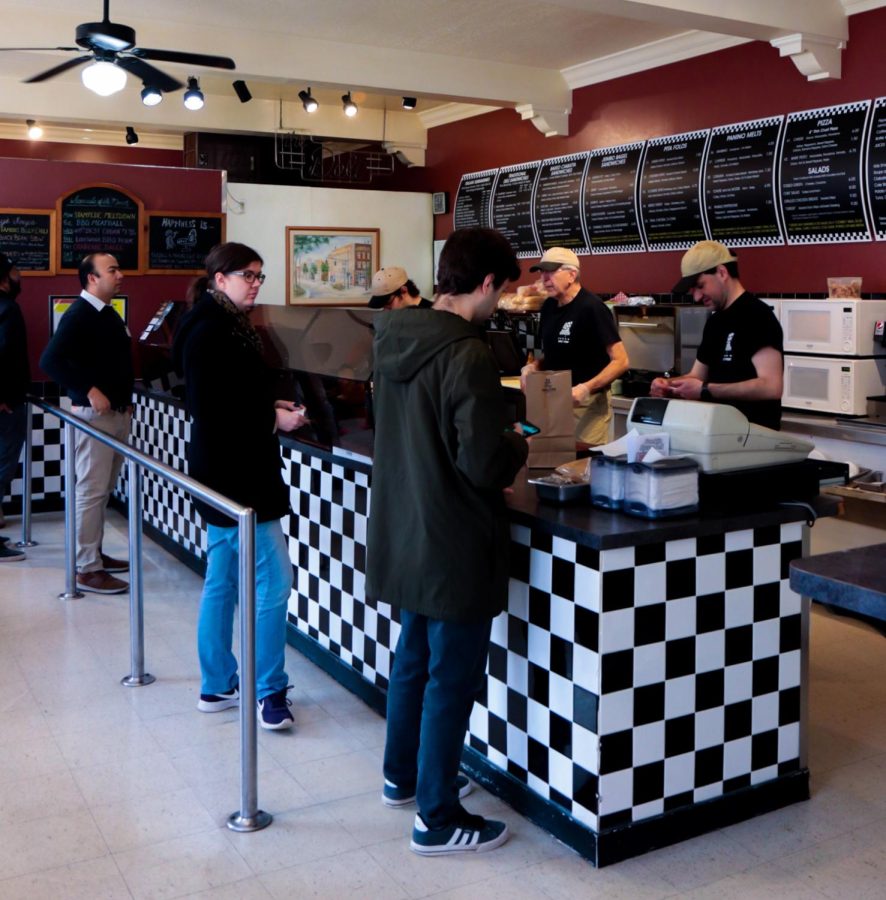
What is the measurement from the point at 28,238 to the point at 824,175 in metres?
4.75

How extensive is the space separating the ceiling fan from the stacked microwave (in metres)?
3.30

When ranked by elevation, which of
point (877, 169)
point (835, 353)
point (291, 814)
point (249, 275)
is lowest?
point (291, 814)

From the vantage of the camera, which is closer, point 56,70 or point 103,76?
point 103,76

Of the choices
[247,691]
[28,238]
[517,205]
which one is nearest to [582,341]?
[247,691]

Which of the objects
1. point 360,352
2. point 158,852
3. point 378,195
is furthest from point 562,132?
point 158,852

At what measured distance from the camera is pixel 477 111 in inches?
370

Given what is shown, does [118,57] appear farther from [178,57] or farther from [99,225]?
[99,225]

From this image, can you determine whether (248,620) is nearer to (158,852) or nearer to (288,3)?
(158,852)

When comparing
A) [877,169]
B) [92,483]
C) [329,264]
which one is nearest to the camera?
[92,483]

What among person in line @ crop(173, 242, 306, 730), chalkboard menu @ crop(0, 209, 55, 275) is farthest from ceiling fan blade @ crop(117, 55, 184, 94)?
person in line @ crop(173, 242, 306, 730)

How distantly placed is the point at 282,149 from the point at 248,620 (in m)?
8.17

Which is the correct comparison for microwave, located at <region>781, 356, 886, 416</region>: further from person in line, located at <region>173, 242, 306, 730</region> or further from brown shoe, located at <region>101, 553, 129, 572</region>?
brown shoe, located at <region>101, 553, 129, 572</region>

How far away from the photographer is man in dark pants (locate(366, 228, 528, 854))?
8.45 ft

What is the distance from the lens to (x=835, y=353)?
5.62m
